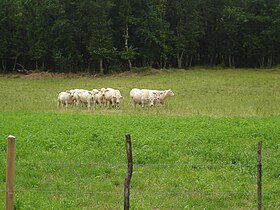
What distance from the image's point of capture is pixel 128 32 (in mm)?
74125

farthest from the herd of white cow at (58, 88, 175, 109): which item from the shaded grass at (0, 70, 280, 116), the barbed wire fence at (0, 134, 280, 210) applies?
the barbed wire fence at (0, 134, 280, 210)

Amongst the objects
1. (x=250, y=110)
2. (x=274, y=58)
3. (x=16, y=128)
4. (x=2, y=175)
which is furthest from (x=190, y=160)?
(x=274, y=58)

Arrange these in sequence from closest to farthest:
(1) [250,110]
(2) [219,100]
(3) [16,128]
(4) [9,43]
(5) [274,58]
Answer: (3) [16,128], (1) [250,110], (2) [219,100], (4) [9,43], (5) [274,58]

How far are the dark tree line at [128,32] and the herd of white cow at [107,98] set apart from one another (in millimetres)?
33627

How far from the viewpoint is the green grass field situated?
11266 millimetres


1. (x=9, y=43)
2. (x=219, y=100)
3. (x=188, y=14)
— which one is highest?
(x=188, y=14)

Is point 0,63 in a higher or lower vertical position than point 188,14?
lower

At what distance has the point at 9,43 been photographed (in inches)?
2879

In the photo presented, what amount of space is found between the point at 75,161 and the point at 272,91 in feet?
100.0

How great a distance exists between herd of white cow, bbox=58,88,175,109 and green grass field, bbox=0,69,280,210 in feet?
11.0

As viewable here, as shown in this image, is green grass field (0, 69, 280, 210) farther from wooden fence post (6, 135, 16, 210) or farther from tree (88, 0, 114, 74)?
tree (88, 0, 114, 74)

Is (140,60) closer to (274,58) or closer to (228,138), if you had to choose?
(274,58)

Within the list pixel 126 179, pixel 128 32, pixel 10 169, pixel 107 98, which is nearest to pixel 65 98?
pixel 107 98

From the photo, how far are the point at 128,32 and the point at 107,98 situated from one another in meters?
42.3
